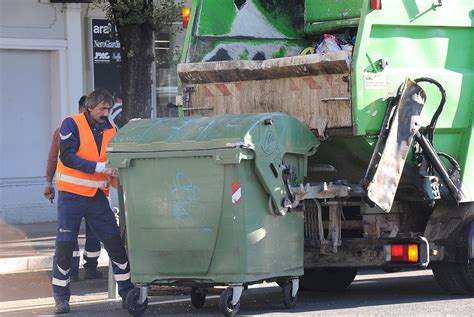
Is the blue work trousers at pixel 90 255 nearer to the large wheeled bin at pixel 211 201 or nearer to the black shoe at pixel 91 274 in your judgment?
the black shoe at pixel 91 274

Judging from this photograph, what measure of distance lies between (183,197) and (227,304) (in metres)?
0.76

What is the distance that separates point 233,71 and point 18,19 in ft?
23.5

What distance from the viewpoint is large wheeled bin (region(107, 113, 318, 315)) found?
7109 millimetres

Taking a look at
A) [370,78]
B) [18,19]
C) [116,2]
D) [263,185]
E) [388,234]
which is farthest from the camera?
[18,19]

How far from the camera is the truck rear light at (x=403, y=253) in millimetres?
7984

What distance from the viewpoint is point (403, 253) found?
8000 millimetres

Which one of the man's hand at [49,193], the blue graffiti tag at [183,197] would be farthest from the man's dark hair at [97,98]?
the man's hand at [49,193]

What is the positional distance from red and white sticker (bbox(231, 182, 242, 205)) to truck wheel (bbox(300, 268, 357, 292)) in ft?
6.98

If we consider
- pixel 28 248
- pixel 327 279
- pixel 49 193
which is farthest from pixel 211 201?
pixel 28 248

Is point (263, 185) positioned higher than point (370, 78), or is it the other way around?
point (370, 78)

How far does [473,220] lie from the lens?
8.18 metres

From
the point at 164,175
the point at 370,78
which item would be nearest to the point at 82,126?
the point at 164,175

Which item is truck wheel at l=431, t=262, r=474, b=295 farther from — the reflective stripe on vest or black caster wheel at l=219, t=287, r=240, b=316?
the reflective stripe on vest

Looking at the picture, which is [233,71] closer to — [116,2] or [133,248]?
[133,248]
